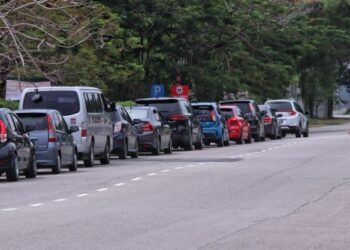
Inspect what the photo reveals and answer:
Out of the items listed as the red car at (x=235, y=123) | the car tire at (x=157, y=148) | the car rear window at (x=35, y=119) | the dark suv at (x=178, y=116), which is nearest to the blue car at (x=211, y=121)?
the red car at (x=235, y=123)

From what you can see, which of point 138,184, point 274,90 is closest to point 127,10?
point 274,90

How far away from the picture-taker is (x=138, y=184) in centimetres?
2112

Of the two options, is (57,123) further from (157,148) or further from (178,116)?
(178,116)

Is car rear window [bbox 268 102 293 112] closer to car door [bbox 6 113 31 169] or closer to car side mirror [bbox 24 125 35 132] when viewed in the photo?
car side mirror [bbox 24 125 35 132]

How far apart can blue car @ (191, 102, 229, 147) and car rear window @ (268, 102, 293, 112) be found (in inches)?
404

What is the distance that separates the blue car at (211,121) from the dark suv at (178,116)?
10.1ft

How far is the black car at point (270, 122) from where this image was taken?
48719mm

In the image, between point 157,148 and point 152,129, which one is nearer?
point 152,129

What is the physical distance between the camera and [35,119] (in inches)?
1001

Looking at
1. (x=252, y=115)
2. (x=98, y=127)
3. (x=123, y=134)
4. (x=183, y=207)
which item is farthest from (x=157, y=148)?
(x=183, y=207)

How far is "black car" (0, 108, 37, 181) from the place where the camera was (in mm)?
22297

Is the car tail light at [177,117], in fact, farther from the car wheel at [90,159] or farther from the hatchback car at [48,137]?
the hatchback car at [48,137]

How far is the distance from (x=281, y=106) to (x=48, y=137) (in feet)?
91.1

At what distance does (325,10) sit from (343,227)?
64.4 meters
